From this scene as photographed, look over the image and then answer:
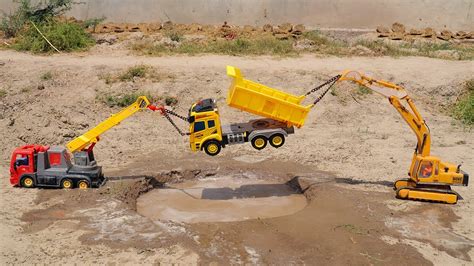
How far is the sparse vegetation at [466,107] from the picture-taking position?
18.4 m

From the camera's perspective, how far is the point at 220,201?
12969 millimetres

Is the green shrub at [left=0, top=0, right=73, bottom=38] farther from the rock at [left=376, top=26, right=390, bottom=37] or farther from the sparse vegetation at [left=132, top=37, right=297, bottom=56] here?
the rock at [left=376, top=26, right=390, bottom=37]

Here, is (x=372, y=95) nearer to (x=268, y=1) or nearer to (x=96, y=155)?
(x=96, y=155)

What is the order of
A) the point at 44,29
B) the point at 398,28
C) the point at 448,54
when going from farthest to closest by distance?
the point at 398,28 → the point at 448,54 → the point at 44,29

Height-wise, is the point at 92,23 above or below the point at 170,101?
above

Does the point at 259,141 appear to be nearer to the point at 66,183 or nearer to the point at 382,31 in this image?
the point at 66,183

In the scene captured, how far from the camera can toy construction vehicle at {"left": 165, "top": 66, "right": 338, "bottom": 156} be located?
11.6m

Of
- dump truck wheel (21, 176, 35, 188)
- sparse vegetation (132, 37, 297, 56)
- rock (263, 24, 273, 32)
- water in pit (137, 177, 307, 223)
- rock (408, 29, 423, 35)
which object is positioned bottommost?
water in pit (137, 177, 307, 223)

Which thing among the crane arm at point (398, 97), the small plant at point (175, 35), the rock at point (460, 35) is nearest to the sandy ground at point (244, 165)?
the crane arm at point (398, 97)

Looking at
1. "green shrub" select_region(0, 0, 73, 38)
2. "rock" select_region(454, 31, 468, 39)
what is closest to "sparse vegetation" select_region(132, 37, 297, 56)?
"green shrub" select_region(0, 0, 73, 38)

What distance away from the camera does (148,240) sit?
10.7 metres

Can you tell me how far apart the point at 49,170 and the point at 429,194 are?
8.18 meters

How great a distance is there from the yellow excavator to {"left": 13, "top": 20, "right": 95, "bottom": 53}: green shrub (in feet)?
44.2

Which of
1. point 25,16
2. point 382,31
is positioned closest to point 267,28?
point 382,31
